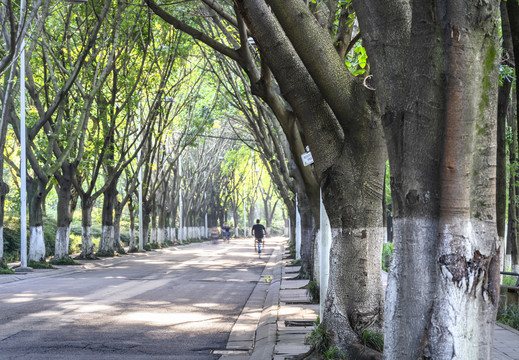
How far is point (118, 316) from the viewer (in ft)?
36.9

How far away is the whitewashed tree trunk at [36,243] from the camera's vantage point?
2217 cm

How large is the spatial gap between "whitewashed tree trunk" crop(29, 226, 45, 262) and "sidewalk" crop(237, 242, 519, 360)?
1042 centimetres

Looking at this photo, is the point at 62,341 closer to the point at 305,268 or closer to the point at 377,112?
the point at 377,112

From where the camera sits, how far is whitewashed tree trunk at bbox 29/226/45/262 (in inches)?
873

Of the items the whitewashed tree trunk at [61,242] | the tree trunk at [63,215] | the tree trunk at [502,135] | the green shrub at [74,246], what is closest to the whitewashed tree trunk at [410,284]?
the tree trunk at [502,135]

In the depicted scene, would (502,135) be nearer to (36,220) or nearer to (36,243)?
(36,220)

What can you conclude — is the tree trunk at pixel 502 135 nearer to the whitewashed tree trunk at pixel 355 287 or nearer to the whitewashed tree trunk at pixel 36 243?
the whitewashed tree trunk at pixel 355 287

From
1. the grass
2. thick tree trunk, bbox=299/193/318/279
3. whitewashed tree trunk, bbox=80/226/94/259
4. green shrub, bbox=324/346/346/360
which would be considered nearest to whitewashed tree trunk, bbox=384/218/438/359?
green shrub, bbox=324/346/346/360

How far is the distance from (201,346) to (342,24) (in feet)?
16.1

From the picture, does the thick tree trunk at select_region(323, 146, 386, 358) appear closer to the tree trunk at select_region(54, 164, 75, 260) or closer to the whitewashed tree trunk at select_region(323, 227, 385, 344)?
the whitewashed tree trunk at select_region(323, 227, 385, 344)

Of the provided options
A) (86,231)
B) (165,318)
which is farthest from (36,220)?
(165,318)

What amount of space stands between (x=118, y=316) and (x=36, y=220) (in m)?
12.0

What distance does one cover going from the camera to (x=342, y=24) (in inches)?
388

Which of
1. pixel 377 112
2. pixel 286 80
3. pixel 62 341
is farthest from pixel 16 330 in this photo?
pixel 377 112
